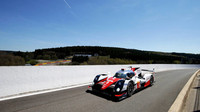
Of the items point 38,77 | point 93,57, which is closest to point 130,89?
point 38,77

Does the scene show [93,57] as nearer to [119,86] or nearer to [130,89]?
[130,89]

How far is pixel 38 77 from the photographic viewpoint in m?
6.05

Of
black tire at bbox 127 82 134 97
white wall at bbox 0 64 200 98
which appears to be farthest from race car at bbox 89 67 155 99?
white wall at bbox 0 64 200 98

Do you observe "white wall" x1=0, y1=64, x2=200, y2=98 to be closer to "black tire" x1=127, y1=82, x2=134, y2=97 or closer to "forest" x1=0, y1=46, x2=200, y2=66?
"black tire" x1=127, y1=82, x2=134, y2=97

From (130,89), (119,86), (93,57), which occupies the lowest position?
(130,89)

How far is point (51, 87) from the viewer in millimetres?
6562

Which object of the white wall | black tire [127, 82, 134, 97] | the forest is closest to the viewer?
the white wall

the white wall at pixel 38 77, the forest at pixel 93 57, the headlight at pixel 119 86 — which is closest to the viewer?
the headlight at pixel 119 86

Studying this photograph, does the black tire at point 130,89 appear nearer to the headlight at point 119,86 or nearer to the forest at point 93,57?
the headlight at point 119,86

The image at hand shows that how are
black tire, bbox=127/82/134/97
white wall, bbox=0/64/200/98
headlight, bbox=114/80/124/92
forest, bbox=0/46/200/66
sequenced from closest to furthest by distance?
headlight, bbox=114/80/124/92 → white wall, bbox=0/64/200/98 → black tire, bbox=127/82/134/97 → forest, bbox=0/46/200/66

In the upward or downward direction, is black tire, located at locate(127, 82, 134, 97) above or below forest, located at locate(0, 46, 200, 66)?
below

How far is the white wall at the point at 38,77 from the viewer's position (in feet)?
16.3

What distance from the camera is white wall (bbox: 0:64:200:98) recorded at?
4.98m

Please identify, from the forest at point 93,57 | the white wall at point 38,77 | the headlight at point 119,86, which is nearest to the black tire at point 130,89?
the headlight at point 119,86
